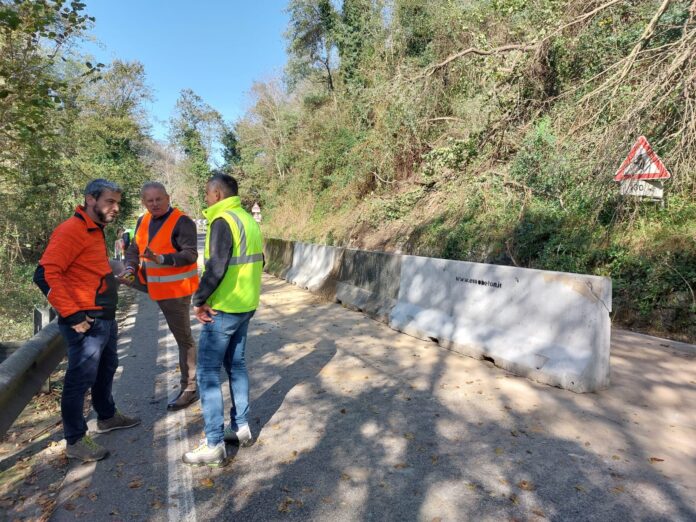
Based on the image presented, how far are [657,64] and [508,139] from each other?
Answer: 4.66m

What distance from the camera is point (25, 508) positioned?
10.0ft

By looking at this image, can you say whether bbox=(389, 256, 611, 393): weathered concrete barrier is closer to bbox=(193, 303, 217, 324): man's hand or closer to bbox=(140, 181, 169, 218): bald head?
bbox=(193, 303, 217, 324): man's hand

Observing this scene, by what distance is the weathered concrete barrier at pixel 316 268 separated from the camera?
10.0m

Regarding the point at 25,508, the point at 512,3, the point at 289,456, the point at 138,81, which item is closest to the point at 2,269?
the point at 25,508

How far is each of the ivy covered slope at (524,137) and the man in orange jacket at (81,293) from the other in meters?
7.67

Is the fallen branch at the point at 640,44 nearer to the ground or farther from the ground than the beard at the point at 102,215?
A: farther from the ground

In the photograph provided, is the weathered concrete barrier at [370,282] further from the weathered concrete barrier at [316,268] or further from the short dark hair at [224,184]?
the short dark hair at [224,184]

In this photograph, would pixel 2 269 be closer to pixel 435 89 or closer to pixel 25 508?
pixel 25 508

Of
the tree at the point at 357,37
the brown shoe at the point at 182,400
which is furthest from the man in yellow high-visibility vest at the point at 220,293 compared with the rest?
the tree at the point at 357,37

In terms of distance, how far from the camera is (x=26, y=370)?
402 cm

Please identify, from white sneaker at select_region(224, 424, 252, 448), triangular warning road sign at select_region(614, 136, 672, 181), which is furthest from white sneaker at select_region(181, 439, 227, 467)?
triangular warning road sign at select_region(614, 136, 672, 181)

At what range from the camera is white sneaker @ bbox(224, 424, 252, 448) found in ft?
12.0

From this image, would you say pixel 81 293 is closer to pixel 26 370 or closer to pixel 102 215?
pixel 102 215

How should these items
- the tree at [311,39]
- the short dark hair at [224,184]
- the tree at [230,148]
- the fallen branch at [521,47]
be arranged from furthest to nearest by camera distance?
the tree at [230,148] → the tree at [311,39] → the fallen branch at [521,47] → the short dark hair at [224,184]
